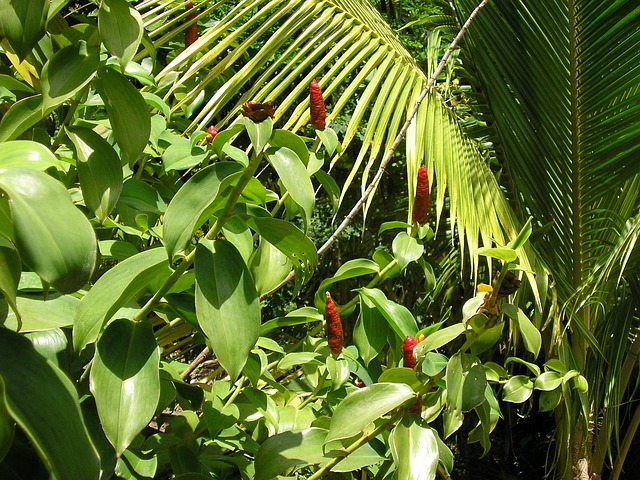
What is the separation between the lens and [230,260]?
68cm

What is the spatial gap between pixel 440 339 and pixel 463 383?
0.05 metres

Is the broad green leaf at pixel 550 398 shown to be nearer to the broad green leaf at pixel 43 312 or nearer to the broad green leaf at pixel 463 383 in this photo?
the broad green leaf at pixel 463 383

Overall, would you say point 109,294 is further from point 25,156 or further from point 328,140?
point 328,140

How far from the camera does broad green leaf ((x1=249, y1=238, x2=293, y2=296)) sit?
0.89m

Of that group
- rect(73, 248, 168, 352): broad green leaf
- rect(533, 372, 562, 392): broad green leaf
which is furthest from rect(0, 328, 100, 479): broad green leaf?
rect(533, 372, 562, 392): broad green leaf

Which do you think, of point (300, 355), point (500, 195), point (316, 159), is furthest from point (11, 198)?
point (500, 195)

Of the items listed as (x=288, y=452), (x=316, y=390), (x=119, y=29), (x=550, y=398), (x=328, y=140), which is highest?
(x=119, y=29)

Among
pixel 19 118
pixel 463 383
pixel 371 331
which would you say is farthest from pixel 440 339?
pixel 19 118

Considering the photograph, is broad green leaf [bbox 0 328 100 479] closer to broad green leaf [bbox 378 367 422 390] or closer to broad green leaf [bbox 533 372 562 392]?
→ broad green leaf [bbox 378 367 422 390]

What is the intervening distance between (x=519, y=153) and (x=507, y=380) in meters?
1.51

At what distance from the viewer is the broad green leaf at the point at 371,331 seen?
1000 mm

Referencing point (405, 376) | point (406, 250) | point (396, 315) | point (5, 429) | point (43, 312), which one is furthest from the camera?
point (406, 250)

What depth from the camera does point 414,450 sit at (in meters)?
0.74

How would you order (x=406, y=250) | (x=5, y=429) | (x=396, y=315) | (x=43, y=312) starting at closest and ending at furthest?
1. (x=5, y=429)
2. (x=43, y=312)
3. (x=396, y=315)
4. (x=406, y=250)
